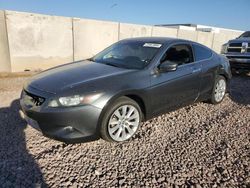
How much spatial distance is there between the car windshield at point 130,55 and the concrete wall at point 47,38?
6.12 m

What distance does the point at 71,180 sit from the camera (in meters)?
2.62

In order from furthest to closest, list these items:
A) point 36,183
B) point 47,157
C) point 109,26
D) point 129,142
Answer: point 109,26, point 129,142, point 47,157, point 36,183

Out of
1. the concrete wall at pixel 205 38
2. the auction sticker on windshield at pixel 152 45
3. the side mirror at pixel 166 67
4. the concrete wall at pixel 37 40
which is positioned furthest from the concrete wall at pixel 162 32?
the side mirror at pixel 166 67

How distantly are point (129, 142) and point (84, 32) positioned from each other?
29.1 feet

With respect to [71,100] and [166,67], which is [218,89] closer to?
[166,67]

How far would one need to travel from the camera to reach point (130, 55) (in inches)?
166

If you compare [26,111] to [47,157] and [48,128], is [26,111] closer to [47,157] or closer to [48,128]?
[48,128]

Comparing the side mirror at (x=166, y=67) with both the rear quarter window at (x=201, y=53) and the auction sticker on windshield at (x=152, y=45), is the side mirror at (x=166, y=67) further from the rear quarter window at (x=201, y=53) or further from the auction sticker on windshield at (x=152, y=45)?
the rear quarter window at (x=201, y=53)

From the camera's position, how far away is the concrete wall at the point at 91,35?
11.2 meters

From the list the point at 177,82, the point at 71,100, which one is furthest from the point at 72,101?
the point at 177,82

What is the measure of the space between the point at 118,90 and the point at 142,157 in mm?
960

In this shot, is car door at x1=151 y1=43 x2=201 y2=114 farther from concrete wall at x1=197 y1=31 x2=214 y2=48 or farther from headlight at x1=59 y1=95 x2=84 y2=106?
concrete wall at x1=197 y1=31 x2=214 y2=48

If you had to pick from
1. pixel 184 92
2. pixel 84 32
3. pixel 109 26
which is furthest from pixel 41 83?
pixel 109 26

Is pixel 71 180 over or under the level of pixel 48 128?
under
